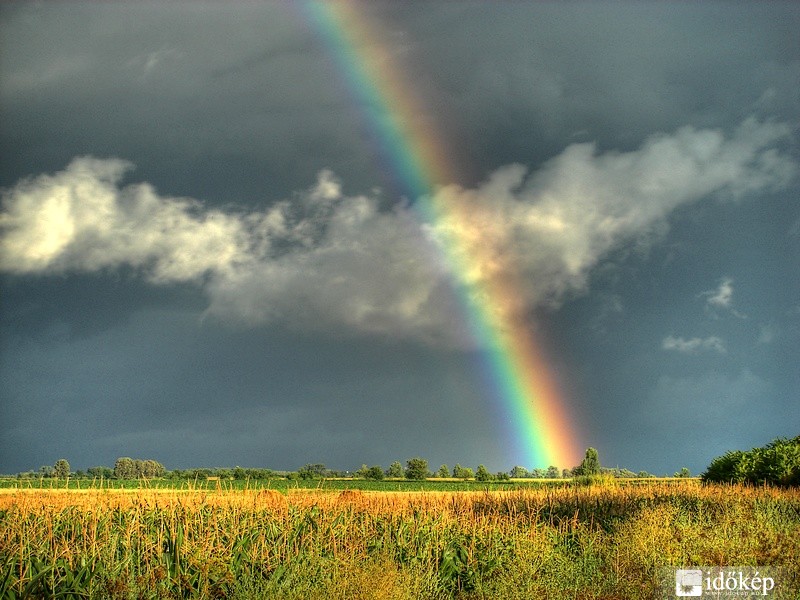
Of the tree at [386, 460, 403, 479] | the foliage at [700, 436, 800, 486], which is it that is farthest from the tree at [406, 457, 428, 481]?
the foliage at [700, 436, 800, 486]

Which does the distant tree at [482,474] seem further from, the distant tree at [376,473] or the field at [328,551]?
the field at [328,551]

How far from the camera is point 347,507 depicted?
1692 centimetres

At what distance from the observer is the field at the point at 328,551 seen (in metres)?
11.1

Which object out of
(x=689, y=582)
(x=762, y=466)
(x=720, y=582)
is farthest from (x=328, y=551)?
(x=762, y=466)

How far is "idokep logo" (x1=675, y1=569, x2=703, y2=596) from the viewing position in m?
12.5

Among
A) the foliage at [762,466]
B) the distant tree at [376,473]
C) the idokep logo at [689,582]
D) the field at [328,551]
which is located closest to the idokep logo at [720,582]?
the idokep logo at [689,582]

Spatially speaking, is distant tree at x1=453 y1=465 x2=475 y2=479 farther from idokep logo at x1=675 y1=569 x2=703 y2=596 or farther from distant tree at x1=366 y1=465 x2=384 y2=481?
idokep logo at x1=675 y1=569 x2=703 y2=596

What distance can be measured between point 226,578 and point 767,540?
11.1m

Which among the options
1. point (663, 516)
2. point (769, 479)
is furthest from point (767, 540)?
point (769, 479)

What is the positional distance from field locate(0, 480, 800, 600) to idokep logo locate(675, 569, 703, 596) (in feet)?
1.27

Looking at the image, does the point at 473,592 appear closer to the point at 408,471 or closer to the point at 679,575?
the point at 679,575

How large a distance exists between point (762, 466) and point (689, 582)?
3043 cm

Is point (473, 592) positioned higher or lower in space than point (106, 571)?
lower

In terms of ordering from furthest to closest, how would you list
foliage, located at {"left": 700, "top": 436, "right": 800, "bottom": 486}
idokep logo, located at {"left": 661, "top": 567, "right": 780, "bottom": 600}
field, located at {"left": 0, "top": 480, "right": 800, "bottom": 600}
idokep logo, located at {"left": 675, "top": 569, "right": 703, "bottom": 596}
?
foliage, located at {"left": 700, "top": 436, "right": 800, "bottom": 486} < idokep logo, located at {"left": 675, "top": 569, "right": 703, "bottom": 596} < idokep logo, located at {"left": 661, "top": 567, "right": 780, "bottom": 600} < field, located at {"left": 0, "top": 480, "right": 800, "bottom": 600}
